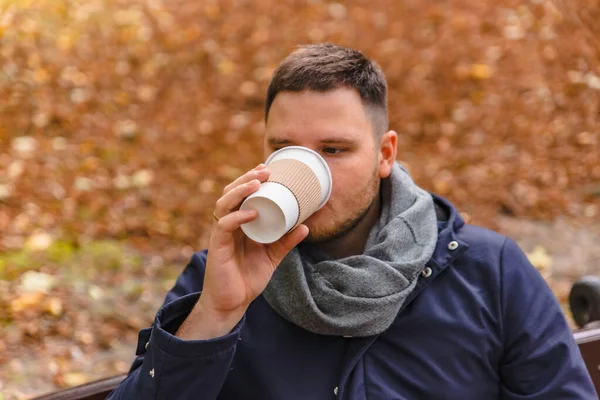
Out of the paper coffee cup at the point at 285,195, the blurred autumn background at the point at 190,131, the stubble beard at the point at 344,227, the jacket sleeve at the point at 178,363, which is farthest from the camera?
the blurred autumn background at the point at 190,131

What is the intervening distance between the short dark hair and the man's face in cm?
3

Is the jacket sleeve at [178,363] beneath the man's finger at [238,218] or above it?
beneath

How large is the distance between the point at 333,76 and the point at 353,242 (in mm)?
463

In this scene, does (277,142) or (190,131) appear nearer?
(277,142)

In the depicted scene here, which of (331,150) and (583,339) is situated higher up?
(331,150)

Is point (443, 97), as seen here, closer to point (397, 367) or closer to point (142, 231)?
point (142, 231)

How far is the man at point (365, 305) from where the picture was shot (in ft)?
6.25

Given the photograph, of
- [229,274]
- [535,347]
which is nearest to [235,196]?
[229,274]

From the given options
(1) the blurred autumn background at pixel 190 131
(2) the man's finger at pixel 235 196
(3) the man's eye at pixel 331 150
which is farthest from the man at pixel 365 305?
(1) the blurred autumn background at pixel 190 131

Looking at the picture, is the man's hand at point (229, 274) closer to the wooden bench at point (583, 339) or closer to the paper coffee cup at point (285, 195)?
the paper coffee cup at point (285, 195)

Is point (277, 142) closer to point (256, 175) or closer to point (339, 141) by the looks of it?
point (339, 141)

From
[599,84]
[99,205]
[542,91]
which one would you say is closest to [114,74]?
[99,205]

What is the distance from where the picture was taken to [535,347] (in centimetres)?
191

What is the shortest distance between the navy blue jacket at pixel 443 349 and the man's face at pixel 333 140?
0.27 meters
